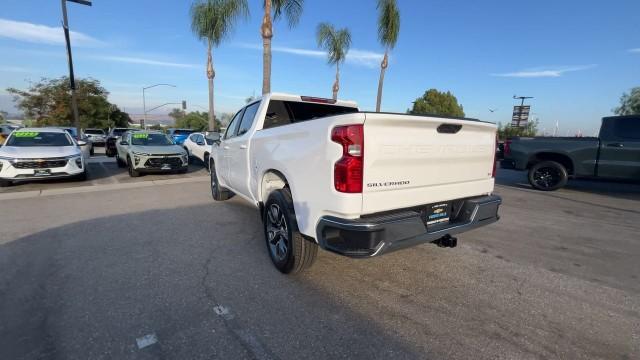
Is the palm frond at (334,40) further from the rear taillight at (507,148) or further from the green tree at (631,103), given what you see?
the green tree at (631,103)

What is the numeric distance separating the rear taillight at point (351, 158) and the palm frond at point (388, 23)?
1825 centimetres

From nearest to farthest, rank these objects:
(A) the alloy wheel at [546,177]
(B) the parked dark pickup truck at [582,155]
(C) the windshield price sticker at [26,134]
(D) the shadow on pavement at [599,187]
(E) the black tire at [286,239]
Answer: (E) the black tire at [286,239] → (B) the parked dark pickup truck at [582,155] → (D) the shadow on pavement at [599,187] → (A) the alloy wheel at [546,177] → (C) the windshield price sticker at [26,134]

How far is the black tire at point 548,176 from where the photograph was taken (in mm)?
8078

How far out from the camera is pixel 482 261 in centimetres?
371

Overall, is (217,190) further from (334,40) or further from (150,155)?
(334,40)

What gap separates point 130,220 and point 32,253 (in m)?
1.49

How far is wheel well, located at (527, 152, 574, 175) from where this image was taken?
8.13m

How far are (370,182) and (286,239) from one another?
1259 mm

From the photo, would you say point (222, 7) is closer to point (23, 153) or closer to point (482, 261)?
point (23, 153)

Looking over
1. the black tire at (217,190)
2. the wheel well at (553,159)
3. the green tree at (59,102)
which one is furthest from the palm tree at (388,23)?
the green tree at (59,102)

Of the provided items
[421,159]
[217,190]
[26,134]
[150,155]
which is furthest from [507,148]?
[26,134]

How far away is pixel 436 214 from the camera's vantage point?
2941mm

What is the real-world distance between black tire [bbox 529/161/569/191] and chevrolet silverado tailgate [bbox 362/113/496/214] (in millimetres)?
6508

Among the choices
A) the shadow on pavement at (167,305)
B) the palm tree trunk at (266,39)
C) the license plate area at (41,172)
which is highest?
the palm tree trunk at (266,39)
